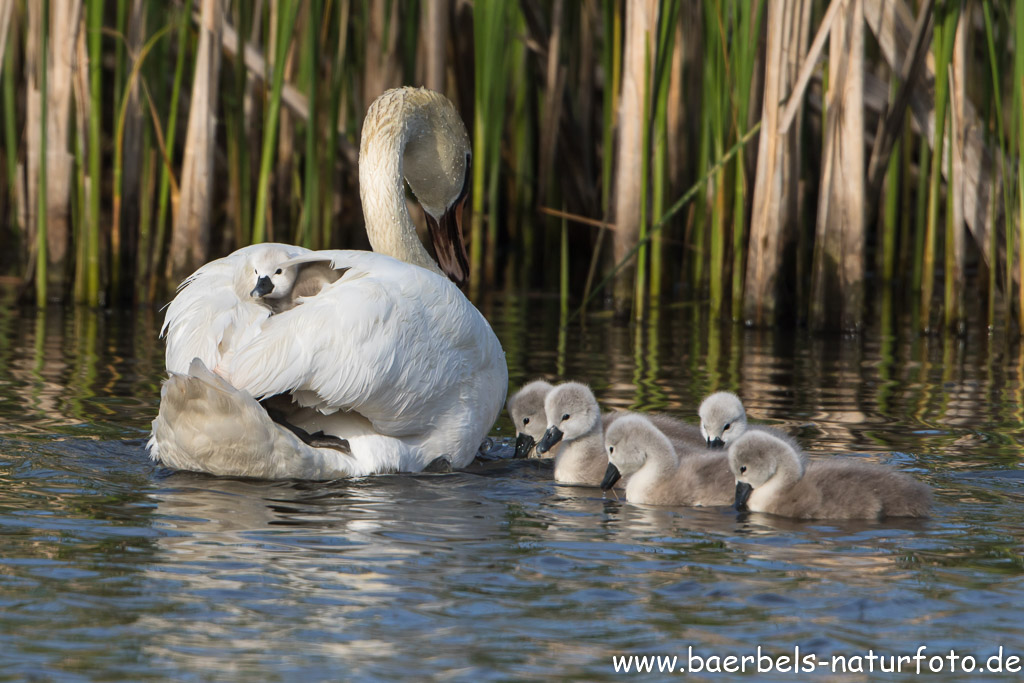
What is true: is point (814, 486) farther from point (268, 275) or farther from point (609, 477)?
point (268, 275)

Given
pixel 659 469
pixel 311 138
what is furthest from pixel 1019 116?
pixel 311 138

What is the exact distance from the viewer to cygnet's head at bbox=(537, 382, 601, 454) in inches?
232

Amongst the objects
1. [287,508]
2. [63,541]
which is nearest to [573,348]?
[287,508]

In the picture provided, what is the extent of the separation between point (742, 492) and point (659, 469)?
1.17ft

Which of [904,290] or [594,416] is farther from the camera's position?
[904,290]

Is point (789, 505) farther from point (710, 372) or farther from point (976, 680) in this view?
point (710, 372)

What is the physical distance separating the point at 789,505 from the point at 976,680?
1686mm

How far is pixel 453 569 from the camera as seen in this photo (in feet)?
13.6

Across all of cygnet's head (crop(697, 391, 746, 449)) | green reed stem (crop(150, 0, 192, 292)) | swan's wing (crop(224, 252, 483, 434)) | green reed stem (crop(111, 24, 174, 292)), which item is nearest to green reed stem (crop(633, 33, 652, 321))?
green reed stem (crop(150, 0, 192, 292))

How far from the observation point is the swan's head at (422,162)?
6.62 m

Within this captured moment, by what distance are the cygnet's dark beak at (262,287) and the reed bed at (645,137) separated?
3.41 metres

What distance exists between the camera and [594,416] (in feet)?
19.5

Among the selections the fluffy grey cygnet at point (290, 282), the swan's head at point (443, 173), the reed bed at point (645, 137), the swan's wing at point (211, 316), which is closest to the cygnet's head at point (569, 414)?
the fluffy grey cygnet at point (290, 282)

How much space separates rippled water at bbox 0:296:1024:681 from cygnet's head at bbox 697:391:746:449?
2.03 feet
